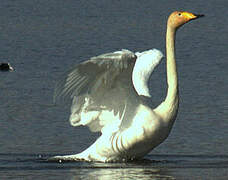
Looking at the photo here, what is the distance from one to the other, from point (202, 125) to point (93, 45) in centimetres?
722

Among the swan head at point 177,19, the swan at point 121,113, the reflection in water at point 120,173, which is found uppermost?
the swan head at point 177,19

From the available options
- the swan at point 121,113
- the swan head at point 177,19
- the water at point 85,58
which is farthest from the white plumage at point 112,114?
the swan head at point 177,19

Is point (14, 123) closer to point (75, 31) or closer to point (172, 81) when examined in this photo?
point (172, 81)

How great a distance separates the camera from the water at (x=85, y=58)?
1032cm

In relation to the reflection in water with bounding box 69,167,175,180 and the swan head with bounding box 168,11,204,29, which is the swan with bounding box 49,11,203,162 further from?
the reflection in water with bounding box 69,167,175,180

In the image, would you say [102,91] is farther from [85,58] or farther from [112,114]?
[85,58]

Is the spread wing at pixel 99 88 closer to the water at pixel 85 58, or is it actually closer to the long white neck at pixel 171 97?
the long white neck at pixel 171 97

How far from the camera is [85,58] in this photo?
703 inches

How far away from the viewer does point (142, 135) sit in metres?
10.6

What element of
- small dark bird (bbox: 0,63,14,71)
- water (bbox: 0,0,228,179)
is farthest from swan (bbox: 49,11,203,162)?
small dark bird (bbox: 0,63,14,71)

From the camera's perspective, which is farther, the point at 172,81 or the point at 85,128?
the point at 85,128

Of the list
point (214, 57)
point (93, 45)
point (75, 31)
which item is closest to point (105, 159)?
point (214, 57)

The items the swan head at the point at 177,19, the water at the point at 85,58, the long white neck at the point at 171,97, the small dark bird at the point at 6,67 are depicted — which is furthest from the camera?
the small dark bird at the point at 6,67

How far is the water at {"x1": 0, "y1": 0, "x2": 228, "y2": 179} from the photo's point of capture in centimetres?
1032
